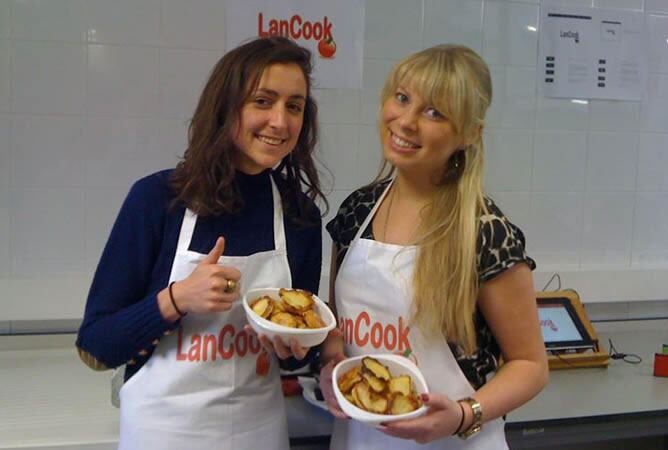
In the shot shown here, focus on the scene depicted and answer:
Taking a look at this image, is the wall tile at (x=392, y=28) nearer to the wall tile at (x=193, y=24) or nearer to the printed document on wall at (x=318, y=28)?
the printed document on wall at (x=318, y=28)

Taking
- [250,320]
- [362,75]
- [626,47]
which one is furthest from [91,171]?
[626,47]

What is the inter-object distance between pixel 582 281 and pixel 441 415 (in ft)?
4.23

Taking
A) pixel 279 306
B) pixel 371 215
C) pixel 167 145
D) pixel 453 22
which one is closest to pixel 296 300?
pixel 279 306

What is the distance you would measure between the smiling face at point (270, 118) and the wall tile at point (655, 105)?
1.53 m

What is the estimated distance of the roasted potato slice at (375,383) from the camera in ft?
3.22

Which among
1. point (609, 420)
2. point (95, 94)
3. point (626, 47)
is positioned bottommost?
point (609, 420)

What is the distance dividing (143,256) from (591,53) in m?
1.63

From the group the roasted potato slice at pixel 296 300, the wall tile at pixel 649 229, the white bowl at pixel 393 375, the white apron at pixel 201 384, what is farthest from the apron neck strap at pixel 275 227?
the wall tile at pixel 649 229

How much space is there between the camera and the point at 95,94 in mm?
1775

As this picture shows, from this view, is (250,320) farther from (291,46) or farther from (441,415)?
(291,46)

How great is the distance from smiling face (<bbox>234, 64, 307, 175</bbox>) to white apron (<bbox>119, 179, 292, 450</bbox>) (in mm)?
A: 148

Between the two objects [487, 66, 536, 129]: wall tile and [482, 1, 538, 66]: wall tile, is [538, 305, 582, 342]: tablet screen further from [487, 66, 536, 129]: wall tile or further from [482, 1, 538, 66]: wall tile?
[482, 1, 538, 66]: wall tile

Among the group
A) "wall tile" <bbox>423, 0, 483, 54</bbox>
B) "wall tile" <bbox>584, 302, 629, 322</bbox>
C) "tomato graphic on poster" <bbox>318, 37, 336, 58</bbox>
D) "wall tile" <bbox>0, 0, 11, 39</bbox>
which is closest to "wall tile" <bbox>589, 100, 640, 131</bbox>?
"wall tile" <bbox>423, 0, 483, 54</bbox>

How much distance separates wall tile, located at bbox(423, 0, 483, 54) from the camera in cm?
199
